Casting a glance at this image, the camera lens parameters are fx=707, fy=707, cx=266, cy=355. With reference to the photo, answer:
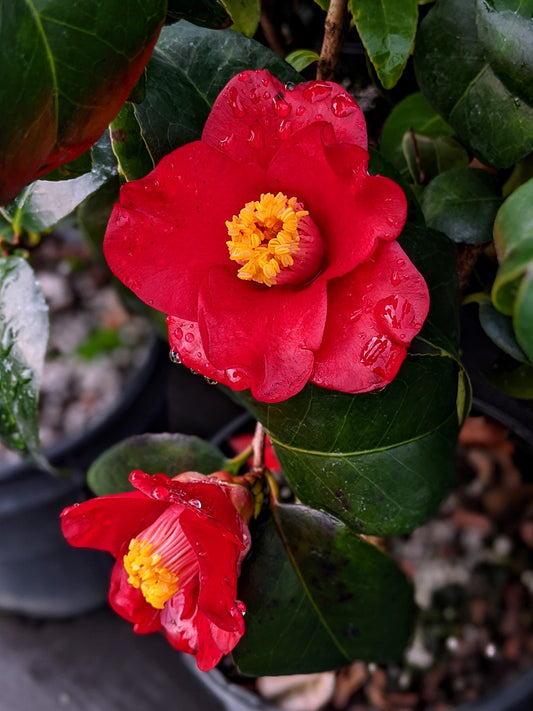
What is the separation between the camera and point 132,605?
1.91 feet

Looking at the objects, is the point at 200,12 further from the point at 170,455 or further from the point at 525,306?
the point at 170,455

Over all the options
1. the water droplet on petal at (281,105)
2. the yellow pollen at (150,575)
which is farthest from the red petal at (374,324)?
the yellow pollen at (150,575)

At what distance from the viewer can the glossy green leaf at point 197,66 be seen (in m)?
0.48

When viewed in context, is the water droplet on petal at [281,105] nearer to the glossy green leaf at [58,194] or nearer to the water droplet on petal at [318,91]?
the water droplet on petal at [318,91]

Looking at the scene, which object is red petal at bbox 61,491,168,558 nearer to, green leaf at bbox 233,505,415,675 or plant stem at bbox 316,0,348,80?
green leaf at bbox 233,505,415,675

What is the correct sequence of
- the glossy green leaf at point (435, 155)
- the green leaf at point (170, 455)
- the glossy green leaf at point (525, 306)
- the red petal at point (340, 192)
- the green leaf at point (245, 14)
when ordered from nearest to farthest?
1. the glossy green leaf at point (525, 306)
2. the red petal at point (340, 192)
3. the green leaf at point (245, 14)
4. the glossy green leaf at point (435, 155)
5. the green leaf at point (170, 455)

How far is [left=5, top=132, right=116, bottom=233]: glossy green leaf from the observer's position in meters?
0.54

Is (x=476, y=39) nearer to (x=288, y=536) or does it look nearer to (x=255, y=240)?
(x=255, y=240)

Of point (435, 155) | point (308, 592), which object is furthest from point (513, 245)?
point (308, 592)

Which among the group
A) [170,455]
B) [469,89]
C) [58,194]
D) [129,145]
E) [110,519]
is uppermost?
[469,89]

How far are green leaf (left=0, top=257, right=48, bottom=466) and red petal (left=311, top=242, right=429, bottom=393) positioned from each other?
338mm

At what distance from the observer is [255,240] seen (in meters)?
0.45

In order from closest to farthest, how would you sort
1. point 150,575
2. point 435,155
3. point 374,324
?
1. point 374,324
2. point 150,575
3. point 435,155

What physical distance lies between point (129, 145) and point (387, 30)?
184mm
